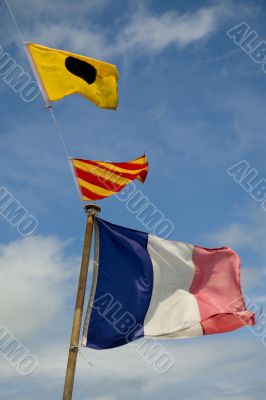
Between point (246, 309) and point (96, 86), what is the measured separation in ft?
28.2

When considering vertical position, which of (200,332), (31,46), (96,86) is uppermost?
(31,46)

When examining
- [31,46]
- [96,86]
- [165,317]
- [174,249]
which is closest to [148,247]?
[174,249]

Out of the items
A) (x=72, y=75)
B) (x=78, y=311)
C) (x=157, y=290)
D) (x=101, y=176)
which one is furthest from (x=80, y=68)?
(x=157, y=290)

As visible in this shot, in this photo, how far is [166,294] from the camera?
18.1 m

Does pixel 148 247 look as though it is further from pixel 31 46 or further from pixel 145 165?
pixel 31 46

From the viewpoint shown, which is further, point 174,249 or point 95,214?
point 174,249

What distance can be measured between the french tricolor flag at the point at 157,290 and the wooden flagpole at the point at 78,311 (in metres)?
1.12

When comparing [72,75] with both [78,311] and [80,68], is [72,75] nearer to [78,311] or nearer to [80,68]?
[80,68]

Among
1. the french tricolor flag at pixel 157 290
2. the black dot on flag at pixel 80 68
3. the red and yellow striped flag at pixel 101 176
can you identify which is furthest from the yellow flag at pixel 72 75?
the french tricolor flag at pixel 157 290

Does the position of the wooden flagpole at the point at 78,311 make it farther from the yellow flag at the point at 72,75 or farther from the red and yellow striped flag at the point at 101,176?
the yellow flag at the point at 72,75

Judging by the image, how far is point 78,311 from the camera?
49.2ft

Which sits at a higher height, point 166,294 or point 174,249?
point 174,249

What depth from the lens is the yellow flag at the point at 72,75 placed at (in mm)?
16562

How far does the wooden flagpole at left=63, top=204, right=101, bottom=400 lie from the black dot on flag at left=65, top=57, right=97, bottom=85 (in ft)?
13.6
